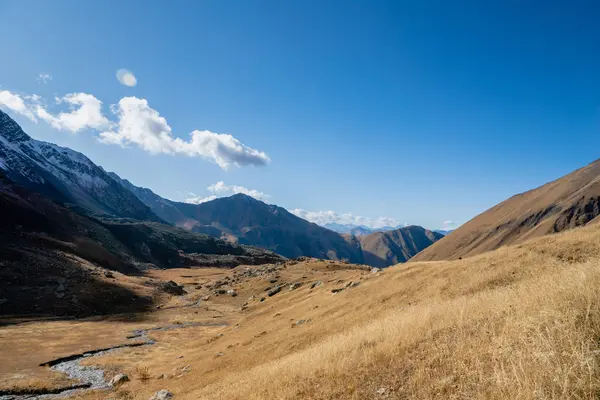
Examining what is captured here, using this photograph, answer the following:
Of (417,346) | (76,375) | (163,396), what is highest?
(417,346)

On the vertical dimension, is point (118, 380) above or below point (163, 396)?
below

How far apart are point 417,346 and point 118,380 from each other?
2966 centimetres

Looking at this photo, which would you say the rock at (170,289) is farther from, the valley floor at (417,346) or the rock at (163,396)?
the rock at (163,396)

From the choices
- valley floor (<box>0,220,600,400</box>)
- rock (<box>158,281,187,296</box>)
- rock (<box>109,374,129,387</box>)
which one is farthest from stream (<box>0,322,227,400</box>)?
rock (<box>158,281,187,296</box>)

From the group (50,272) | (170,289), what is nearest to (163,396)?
(50,272)

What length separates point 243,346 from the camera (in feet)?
100

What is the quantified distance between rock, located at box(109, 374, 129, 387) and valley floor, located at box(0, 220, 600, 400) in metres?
0.64

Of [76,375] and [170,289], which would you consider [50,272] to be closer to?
[170,289]

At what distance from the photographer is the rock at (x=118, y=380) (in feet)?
95.0

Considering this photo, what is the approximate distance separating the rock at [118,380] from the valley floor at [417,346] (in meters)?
0.64

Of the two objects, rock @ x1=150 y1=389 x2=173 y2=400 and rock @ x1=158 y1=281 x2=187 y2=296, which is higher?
rock @ x1=158 y1=281 x2=187 y2=296

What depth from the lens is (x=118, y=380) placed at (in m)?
29.4

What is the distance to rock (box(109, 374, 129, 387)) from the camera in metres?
29.0

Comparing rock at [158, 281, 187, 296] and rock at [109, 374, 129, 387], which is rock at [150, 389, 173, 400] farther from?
rock at [158, 281, 187, 296]
